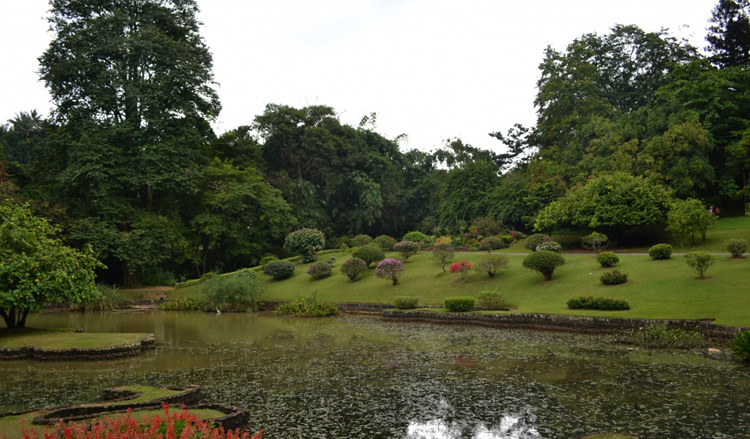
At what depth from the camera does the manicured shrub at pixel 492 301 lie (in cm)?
2705

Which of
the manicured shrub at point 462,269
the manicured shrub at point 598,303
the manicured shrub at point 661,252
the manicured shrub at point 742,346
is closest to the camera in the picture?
the manicured shrub at point 742,346

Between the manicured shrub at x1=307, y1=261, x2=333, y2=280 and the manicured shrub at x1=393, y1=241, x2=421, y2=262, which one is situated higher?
the manicured shrub at x1=393, y1=241, x2=421, y2=262

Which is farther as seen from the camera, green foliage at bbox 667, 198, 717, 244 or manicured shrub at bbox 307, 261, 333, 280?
manicured shrub at bbox 307, 261, 333, 280

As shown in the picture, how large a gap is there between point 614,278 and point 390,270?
13596 millimetres

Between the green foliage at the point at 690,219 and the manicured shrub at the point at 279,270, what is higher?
the green foliage at the point at 690,219

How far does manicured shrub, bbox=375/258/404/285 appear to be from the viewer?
34.2 metres

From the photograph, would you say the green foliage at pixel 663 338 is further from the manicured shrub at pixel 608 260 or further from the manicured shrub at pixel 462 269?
the manicured shrub at pixel 462 269

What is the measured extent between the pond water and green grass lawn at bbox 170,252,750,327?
392cm

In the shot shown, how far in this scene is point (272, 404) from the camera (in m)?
11.9

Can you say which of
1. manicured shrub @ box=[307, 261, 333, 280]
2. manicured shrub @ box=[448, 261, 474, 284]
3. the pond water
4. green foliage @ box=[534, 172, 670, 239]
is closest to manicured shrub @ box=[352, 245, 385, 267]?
manicured shrub @ box=[307, 261, 333, 280]

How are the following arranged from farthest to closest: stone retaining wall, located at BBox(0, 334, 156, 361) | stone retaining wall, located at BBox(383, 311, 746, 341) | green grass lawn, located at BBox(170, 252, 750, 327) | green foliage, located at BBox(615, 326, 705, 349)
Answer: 1. green grass lawn, located at BBox(170, 252, 750, 327)
2. stone retaining wall, located at BBox(383, 311, 746, 341)
3. stone retaining wall, located at BBox(0, 334, 156, 361)
4. green foliage, located at BBox(615, 326, 705, 349)

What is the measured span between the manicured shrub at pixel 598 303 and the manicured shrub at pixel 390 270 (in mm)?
Result: 12200

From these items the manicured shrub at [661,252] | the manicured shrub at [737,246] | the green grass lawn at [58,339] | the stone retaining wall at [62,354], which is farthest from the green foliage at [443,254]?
the stone retaining wall at [62,354]

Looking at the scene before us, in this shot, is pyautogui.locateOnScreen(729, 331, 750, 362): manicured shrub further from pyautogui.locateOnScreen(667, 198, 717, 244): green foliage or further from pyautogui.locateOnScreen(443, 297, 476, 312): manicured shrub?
pyautogui.locateOnScreen(667, 198, 717, 244): green foliage
